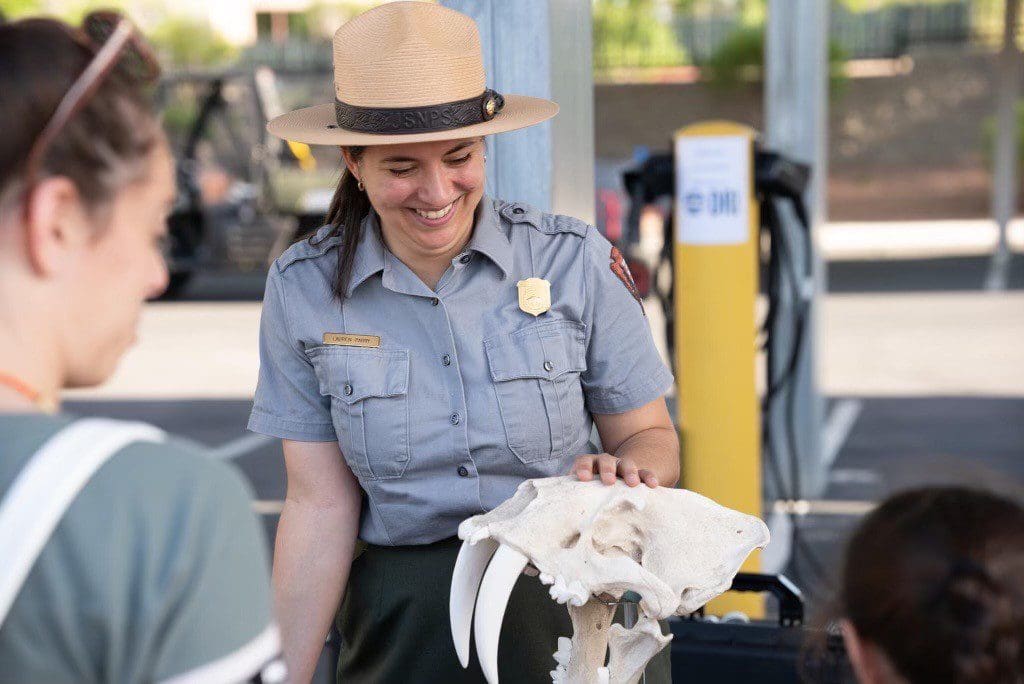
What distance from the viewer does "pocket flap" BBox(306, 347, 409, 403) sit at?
2287mm

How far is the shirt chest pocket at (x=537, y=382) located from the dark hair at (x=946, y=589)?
1010 mm

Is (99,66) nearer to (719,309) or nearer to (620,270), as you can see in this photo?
(620,270)

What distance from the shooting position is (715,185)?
4691mm

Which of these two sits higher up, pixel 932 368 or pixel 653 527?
pixel 653 527

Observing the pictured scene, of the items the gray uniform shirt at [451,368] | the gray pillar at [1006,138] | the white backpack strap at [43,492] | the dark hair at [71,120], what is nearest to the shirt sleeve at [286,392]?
the gray uniform shirt at [451,368]

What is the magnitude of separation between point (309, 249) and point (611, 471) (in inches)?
29.0

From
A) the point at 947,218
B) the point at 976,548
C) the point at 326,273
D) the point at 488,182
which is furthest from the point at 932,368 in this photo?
the point at 947,218

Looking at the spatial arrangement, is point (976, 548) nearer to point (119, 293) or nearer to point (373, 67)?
point (119, 293)

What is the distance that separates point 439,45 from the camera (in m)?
2.30

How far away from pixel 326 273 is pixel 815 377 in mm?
4404

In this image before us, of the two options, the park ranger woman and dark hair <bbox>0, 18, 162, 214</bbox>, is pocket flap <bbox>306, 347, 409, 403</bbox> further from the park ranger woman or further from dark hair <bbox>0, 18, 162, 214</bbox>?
dark hair <bbox>0, 18, 162, 214</bbox>

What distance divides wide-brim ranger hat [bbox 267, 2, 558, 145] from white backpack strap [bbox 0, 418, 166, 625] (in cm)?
125

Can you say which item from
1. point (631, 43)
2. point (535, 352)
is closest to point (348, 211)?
point (535, 352)

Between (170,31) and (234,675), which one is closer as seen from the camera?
(234,675)
